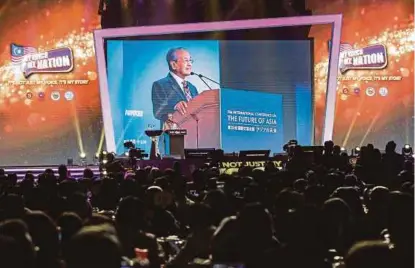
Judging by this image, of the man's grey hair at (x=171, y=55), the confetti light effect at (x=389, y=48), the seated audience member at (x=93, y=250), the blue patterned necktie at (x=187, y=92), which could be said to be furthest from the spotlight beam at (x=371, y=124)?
the seated audience member at (x=93, y=250)

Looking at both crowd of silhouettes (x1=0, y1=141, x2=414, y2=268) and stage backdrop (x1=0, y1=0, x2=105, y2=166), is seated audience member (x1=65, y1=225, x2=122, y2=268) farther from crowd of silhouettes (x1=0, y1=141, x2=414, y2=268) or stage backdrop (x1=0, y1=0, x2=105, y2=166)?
stage backdrop (x1=0, y1=0, x2=105, y2=166)

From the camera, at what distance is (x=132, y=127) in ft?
55.6

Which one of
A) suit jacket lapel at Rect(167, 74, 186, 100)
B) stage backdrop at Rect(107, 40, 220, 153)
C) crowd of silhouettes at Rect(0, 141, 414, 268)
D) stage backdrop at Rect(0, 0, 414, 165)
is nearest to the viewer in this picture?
crowd of silhouettes at Rect(0, 141, 414, 268)

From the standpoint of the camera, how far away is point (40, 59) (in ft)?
57.3

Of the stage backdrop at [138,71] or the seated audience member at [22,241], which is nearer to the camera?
the seated audience member at [22,241]

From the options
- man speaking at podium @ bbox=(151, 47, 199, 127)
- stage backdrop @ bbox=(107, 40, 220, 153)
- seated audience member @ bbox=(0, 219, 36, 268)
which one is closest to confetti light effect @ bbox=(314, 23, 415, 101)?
stage backdrop @ bbox=(107, 40, 220, 153)

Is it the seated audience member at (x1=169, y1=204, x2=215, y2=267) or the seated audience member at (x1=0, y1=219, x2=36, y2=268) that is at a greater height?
the seated audience member at (x1=0, y1=219, x2=36, y2=268)

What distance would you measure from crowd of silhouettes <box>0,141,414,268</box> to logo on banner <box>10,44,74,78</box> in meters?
10.2

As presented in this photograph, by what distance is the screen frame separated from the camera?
16.9 m

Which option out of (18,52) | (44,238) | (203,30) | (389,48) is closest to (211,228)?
(44,238)

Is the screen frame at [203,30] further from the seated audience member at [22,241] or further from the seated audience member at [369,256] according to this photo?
the seated audience member at [369,256]

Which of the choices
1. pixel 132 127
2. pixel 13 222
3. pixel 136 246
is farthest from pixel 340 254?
pixel 132 127

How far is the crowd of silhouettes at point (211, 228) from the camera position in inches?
127

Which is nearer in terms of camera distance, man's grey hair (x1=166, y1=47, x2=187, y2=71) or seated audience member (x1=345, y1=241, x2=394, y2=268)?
seated audience member (x1=345, y1=241, x2=394, y2=268)
